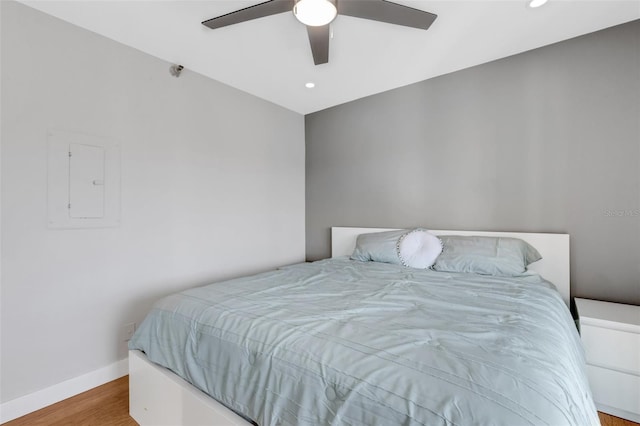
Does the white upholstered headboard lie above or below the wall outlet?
above

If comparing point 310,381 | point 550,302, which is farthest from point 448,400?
point 550,302

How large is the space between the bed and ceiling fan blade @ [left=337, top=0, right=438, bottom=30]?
4.80 feet

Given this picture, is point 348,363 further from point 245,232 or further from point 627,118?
point 627,118

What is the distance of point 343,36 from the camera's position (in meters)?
2.05

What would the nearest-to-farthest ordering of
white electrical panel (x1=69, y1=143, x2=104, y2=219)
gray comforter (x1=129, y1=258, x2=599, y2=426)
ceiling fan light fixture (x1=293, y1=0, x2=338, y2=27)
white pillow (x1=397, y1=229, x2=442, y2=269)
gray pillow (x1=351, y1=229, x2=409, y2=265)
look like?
gray comforter (x1=129, y1=258, x2=599, y2=426) → ceiling fan light fixture (x1=293, y1=0, x2=338, y2=27) → white electrical panel (x1=69, y1=143, x2=104, y2=219) → white pillow (x1=397, y1=229, x2=442, y2=269) → gray pillow (x1=351, y1=229, x2=409, y2=265)

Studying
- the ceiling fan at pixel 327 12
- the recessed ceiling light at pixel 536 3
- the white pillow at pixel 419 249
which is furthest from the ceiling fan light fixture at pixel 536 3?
the white pillow at pixel 419 249

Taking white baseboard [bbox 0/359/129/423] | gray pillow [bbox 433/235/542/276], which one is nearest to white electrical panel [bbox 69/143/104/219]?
white baseboard [bbox 0/359/129/423]

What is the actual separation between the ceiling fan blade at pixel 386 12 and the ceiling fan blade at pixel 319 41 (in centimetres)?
15

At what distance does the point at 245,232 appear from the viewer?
117 inches

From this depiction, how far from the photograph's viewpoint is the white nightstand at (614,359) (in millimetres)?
1582

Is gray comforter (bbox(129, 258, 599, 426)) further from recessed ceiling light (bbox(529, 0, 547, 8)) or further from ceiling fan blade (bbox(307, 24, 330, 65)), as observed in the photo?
recessed ceiling light (bbox(529, 0, 547, 8))

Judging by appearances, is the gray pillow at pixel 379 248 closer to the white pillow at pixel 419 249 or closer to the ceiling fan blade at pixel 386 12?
the white pillow at pixel 419 249

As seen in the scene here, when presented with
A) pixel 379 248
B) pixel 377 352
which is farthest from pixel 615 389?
pixel 377 352

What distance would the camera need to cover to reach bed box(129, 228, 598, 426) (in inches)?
29.1
